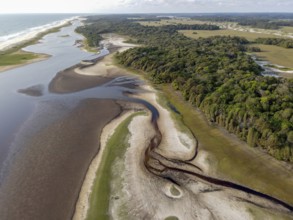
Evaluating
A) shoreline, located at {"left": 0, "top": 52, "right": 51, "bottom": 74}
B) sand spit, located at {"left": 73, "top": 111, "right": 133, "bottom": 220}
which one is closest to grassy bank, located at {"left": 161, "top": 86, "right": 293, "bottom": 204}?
sand spit, located at {"left": 73, "top": 111, "right": 133, "bottom": 220}

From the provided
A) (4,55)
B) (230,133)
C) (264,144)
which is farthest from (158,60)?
(4,55)

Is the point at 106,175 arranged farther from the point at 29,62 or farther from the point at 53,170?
→ the point at 29,62

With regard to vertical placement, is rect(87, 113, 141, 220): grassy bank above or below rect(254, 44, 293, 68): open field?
above

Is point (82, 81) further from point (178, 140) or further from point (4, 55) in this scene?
point (4, 55)

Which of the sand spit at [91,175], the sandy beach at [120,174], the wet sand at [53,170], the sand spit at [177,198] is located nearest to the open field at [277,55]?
the sandy beach at [120,174]

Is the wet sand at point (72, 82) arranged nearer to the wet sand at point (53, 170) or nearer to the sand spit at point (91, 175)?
the wet sand at point (53, 170)

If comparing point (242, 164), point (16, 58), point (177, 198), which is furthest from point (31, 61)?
point (242, 164)

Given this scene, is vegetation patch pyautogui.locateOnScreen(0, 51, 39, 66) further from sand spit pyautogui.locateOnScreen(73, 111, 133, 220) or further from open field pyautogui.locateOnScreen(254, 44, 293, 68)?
open field pyautogui.locateOnScreen(254, 44, 293, 68)
